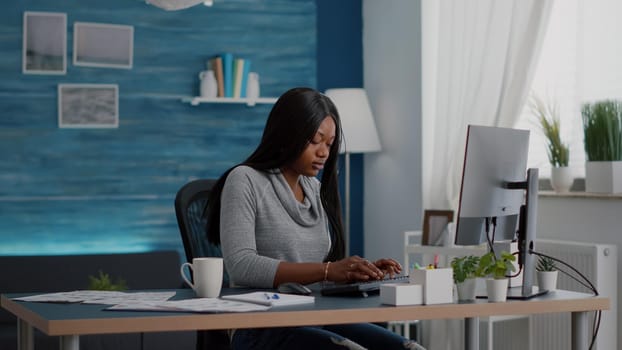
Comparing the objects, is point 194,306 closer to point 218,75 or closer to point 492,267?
point 492,267

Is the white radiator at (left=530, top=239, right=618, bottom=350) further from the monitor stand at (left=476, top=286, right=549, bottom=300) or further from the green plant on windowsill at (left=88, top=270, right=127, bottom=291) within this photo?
the green plant on windowsill at (left=88, top=270, right=127, bottom=291)

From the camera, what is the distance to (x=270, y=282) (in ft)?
7.57

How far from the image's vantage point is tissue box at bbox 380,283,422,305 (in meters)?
1.96

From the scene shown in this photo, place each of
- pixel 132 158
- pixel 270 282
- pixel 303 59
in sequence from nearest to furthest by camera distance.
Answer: pixel 270 282
pixel 132 158
pixel 303 59

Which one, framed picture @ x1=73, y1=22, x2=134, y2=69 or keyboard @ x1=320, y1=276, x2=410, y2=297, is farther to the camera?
framed picture @ x1=73, y1=22, x2=134, y2=69

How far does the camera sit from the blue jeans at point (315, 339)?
7.15ft

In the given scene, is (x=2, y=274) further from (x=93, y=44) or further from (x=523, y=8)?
(x=523, y=8)

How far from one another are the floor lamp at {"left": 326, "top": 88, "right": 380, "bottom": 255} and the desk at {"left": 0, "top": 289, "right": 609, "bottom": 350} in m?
2.90

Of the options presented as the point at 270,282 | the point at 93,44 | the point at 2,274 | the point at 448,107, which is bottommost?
the point at 2,274

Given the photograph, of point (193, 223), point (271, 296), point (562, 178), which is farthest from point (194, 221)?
point (562, 178)

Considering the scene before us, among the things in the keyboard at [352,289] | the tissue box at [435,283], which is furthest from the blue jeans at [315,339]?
the tissue box at [435,283]

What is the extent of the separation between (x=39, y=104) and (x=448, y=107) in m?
2.15

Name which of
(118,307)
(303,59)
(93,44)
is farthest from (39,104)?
(118,307)

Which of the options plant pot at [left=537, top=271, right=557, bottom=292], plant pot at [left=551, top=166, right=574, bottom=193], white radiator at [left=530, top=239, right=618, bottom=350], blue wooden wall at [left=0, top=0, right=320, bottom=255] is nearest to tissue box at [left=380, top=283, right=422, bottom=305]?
plant pot at [left=537, top=271, right=557, bottom=292]
